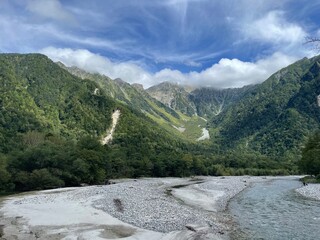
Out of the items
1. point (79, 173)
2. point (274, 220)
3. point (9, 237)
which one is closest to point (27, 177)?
point (79, 173)

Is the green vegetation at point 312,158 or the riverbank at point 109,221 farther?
the green vegetation at point 312,158

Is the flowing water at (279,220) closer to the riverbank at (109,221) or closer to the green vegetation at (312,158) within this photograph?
the riverbank at (109,221)

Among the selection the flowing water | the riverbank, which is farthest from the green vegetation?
the riverbank

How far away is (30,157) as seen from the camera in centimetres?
11656

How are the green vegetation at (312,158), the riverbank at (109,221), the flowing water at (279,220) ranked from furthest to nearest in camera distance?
the green vegetation at (312,158)
the flowing water at (279,220)
the riverbank at (109,221)

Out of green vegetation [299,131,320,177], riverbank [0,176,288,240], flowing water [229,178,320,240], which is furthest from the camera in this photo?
green vegetation [299,131,320,177]

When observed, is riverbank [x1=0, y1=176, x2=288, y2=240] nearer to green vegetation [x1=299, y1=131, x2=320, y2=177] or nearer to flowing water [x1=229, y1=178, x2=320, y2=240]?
flowing water [x1=229, y1=178, x2=320, y2=240]

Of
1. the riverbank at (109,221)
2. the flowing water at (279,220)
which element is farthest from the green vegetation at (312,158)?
the riverbank at (109,221)

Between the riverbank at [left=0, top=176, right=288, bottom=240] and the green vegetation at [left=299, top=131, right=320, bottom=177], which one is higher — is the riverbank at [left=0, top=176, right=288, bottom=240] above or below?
below

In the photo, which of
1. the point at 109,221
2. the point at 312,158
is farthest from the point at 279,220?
the point at 312,158

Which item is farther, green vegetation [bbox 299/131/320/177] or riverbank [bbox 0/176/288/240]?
green vegetation [bbox 299/131/320/177]

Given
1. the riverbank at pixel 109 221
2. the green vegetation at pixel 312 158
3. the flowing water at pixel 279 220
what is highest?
the green vegetation at pixel 312 158

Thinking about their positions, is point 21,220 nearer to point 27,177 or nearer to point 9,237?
point 9,237

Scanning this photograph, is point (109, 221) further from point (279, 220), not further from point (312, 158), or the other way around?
point (312, 158)
